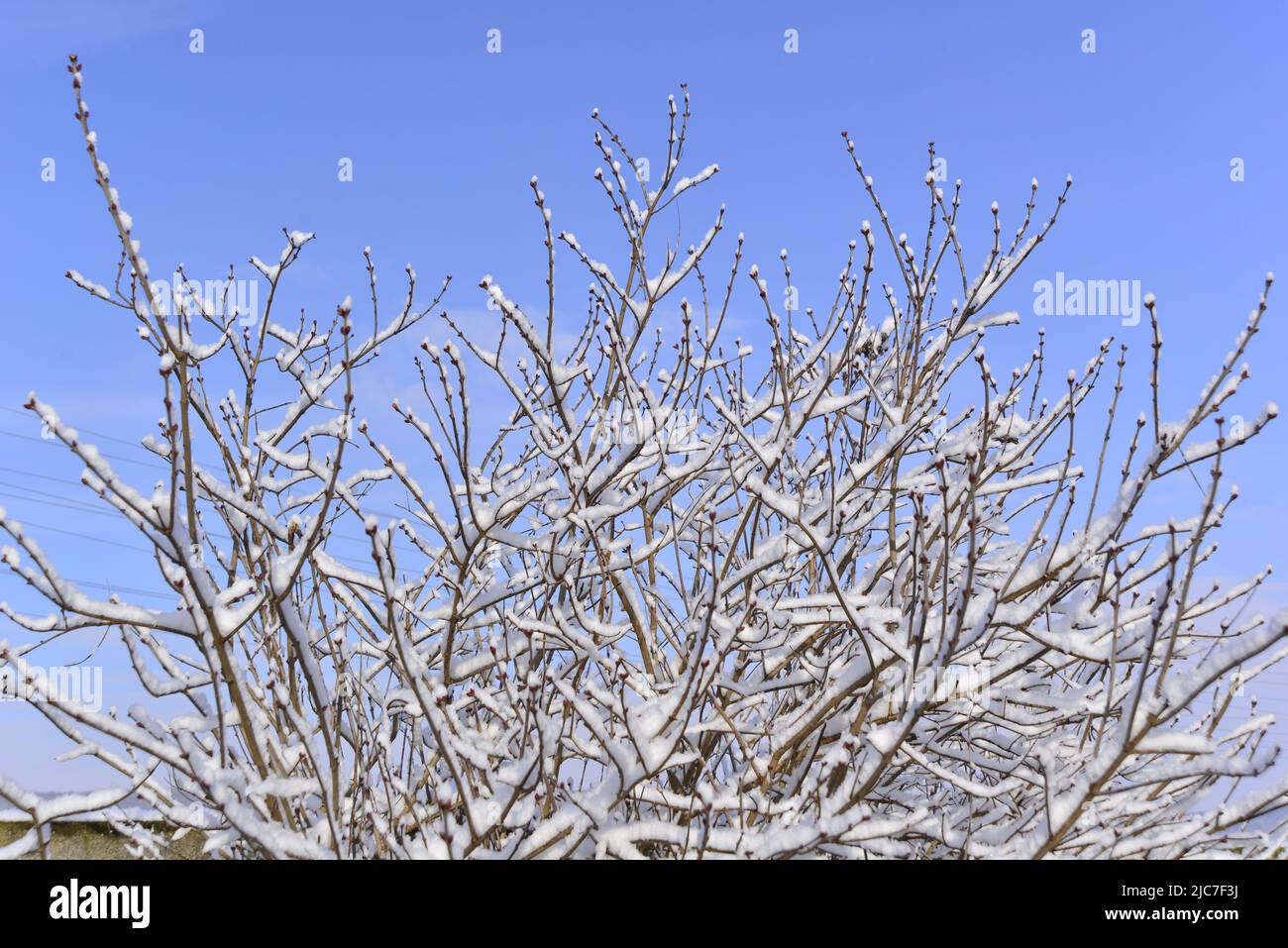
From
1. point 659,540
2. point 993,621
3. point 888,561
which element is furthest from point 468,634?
point 993,621

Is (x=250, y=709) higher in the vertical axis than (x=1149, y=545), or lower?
lower

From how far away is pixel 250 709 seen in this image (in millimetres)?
3262

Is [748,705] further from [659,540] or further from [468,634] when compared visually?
[468,634]

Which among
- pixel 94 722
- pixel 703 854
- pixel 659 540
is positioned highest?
pixel 659 540

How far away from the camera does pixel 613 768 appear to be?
10.4 feet
